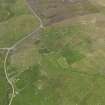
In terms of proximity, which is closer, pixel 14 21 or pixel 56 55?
pixel 56 55

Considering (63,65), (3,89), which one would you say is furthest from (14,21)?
(3,89)

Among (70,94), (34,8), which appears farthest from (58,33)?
(70,94)

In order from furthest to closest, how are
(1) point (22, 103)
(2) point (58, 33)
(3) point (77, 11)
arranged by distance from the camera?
1. (3) point (77, 11)
2. (2) point (58, 33)
3. (1) point (22, 103)

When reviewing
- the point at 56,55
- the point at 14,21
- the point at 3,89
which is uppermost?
the point at 56,55

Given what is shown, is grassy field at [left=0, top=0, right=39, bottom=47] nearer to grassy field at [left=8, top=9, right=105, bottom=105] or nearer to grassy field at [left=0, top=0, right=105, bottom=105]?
grassy field at [left=0, top=0, right=105, bottom=105]

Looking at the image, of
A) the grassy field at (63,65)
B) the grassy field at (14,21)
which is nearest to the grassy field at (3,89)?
the grassy field at (63,65)

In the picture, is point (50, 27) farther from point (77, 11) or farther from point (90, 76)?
point (90, 76)

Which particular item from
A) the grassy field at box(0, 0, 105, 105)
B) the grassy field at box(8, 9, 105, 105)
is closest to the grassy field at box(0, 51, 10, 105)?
the grassy field at box(0, 0, 105, 105)

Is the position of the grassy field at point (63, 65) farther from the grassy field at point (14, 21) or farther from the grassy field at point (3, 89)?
the grassy field at point (14, 21)

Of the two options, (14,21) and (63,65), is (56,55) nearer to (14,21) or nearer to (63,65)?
(63,65)

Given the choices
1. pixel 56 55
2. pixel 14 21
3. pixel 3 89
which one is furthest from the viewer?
pixel 14 21
